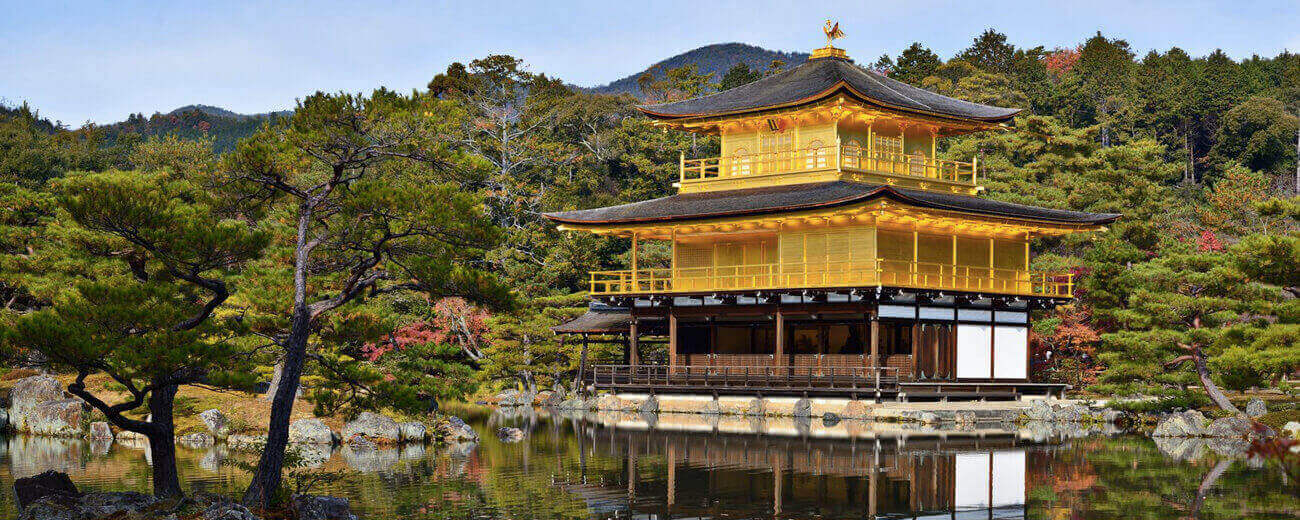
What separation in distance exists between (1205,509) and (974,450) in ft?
28.9

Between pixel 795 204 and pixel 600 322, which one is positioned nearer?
pixel 795 204

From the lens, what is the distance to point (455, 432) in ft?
97.3

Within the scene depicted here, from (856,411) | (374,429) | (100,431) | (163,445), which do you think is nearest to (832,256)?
(856,411)

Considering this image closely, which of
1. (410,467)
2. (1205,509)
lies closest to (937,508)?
(1205,509)

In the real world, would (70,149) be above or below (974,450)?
above

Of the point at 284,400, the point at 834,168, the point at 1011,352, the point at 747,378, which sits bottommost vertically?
the point at 747,378

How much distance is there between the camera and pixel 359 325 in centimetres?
1752

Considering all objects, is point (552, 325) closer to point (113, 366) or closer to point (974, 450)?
point (974, 450)

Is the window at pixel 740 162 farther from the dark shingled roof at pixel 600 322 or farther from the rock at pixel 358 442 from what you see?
the rock at pixel 358 442

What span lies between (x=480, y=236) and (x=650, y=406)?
23.7m

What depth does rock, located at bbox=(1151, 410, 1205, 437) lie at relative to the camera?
100 feet

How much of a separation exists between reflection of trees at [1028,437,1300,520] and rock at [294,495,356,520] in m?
8.75

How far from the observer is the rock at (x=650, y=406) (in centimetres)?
3944

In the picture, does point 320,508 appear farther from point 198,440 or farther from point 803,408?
point 803,408
